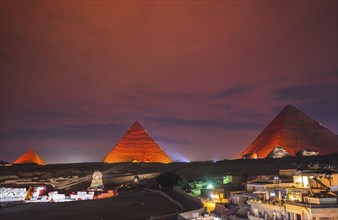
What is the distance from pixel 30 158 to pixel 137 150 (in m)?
30.4

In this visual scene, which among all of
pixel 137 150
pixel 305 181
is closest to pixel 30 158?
pixel 137 150

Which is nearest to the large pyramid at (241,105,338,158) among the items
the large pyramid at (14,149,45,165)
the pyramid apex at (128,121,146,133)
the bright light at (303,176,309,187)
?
the pyramid apex at (128,121,146,133)

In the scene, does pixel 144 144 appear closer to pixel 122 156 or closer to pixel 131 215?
pixel 122 156

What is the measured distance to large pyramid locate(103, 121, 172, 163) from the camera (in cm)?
9612

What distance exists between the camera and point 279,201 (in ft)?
68.5

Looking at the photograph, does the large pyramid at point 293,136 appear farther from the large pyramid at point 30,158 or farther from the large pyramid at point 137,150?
the large pyramid at point 30,158

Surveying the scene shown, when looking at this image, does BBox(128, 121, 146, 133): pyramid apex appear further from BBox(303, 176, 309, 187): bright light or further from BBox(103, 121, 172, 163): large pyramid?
BBox(303, 176, 309, 187): bright light

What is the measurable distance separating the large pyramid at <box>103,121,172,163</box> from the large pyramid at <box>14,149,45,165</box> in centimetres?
1900

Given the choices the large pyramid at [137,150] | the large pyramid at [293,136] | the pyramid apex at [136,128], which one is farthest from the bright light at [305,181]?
the pyramid apex at [136,128]

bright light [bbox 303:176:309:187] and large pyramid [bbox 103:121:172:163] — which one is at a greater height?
large pyramid [bbox 103:121:172:163]

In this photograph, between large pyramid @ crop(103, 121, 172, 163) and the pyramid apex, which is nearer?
large pyramid @ crop(103, 121, 172, 163)

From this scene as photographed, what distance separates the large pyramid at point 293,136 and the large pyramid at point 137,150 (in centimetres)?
2484

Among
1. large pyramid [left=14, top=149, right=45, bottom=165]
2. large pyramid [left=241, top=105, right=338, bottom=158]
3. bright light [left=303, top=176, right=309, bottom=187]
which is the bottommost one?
bright light [left=303, top=176, right=309, bottom=187]

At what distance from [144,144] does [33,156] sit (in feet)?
105
